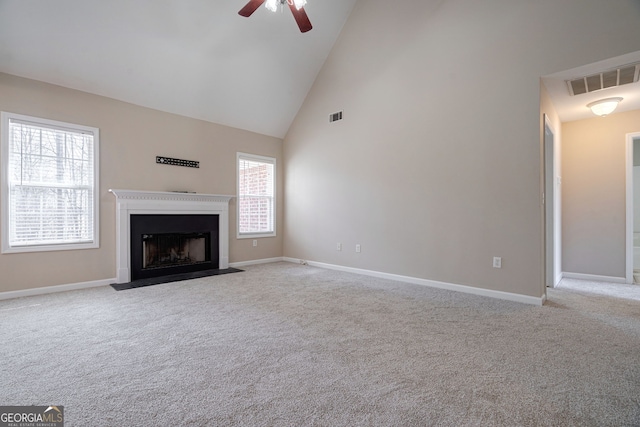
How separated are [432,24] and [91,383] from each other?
5205 millimetres

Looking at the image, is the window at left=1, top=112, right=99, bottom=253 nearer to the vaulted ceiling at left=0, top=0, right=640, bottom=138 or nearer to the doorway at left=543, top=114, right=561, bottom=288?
the vaulted ceiling at left=0, top=0, right=640, bottom=138

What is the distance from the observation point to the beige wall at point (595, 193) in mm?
4348

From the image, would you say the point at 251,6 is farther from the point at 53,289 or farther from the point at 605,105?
the point at 605,105

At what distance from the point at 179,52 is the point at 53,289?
3.60m

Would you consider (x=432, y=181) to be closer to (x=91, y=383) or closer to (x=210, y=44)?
(x=210, y=44)

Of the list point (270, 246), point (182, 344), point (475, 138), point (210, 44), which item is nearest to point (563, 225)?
point (475, 138)

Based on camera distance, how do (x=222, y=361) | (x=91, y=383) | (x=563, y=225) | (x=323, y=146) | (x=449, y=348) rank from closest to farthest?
(x=91, y=383) < (x=222, y=361) < (x=449, y=348) < (x=563, y=225) < (x=323, y=146)

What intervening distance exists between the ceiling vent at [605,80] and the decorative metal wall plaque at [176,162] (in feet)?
17.6

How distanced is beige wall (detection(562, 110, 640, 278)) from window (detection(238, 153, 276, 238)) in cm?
525

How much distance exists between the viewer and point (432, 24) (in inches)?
161

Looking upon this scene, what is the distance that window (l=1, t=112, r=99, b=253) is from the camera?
11.7 ft

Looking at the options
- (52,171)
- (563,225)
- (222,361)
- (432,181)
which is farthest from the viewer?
(563,225)

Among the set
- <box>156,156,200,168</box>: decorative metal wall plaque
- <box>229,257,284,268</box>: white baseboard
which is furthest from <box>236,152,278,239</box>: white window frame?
<box>156,156,200,168</box>: decorative metal wall plaque
